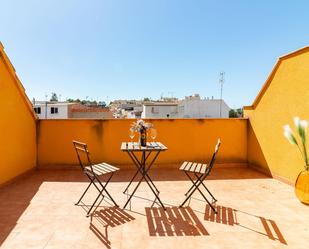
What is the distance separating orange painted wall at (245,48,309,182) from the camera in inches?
158

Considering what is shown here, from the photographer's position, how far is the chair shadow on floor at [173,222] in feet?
8.26

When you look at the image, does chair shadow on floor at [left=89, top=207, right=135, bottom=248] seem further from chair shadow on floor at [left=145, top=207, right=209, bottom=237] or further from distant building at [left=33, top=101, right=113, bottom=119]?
distant building at [left=33, top=101, right=113, bottom=119]

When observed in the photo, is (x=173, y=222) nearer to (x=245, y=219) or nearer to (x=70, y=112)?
(x=245, y=219)

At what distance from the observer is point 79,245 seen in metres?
2.23

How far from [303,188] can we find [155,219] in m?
2.26

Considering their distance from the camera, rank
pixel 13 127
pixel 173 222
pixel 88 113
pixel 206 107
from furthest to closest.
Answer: pixel 206 107 < pixel 88 113 < pixel 13 127 < pixel 173 222

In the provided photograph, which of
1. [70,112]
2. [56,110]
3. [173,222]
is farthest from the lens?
[56,110]

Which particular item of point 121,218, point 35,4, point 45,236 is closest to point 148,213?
point 121,218

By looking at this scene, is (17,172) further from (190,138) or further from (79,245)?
(190,138)

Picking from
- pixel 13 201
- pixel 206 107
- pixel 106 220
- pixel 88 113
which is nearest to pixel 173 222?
pixel 106 220

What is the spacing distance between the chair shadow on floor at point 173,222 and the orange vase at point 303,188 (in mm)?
1696

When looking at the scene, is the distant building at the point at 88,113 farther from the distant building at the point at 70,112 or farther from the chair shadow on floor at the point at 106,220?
the chair shadow on floor at the point at 106,220

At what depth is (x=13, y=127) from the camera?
4516mm

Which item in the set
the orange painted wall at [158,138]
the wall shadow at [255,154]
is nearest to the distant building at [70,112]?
the orange painted wall at [158,138]
